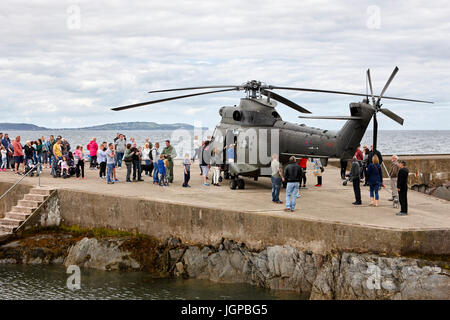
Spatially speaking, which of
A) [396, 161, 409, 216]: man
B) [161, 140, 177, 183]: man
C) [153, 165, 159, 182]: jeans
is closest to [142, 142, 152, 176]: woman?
[161, 140, 177, 183]: man

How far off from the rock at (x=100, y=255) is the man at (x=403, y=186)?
8.08m

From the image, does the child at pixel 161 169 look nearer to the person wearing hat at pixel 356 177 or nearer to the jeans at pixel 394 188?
the person wearing hat at pixel 356 177

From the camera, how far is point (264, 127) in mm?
20719

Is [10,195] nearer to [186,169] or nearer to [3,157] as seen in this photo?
[3,157]

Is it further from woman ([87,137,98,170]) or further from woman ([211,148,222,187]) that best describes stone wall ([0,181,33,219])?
woman ([211,148,222,187])

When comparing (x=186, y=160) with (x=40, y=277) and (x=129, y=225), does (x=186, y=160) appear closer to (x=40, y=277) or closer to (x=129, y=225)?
(x=129, y=225)

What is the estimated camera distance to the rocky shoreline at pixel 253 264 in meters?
12.6

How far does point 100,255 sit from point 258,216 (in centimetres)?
536

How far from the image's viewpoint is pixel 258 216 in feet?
49.9

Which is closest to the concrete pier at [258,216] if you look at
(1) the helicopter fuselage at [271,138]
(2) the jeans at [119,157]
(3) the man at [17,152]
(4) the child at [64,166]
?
(1) the helicopter fuselage at [271,138]
